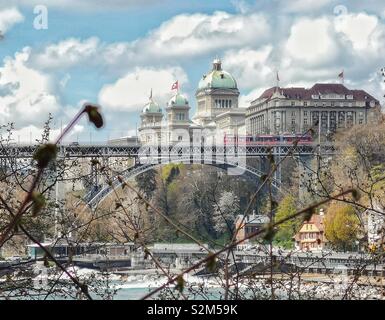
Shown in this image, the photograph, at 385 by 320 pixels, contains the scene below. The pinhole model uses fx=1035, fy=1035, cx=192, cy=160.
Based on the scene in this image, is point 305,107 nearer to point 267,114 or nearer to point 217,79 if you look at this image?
point 267,114

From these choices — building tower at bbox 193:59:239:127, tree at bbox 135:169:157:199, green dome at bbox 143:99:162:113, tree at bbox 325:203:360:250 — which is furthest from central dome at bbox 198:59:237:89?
tree at bbox 325:203:360:250

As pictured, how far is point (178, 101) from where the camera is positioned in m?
88.1

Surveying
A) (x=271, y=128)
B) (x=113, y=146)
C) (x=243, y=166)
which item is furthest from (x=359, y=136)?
(x=271, y=128)

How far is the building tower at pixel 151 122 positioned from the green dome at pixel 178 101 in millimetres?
2027

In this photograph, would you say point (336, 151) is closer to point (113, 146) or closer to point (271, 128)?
point (113, 146)

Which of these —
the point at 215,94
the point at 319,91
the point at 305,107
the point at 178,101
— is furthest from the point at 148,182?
the point at 215,94

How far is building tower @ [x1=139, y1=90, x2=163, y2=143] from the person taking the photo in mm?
69312

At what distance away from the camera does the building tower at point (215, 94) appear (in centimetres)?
9226

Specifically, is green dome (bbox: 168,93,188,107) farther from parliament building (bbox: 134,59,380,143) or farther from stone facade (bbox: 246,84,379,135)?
stone facade (bbox: 246,84,379,135)

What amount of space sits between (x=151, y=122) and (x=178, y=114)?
7701 mm

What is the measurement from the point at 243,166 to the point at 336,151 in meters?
6.79

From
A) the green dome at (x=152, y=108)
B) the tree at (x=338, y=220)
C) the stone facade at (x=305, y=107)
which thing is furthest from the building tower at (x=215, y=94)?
the tree at (x=338, y=220)

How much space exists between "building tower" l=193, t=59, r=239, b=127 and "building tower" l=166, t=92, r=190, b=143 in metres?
2.64
